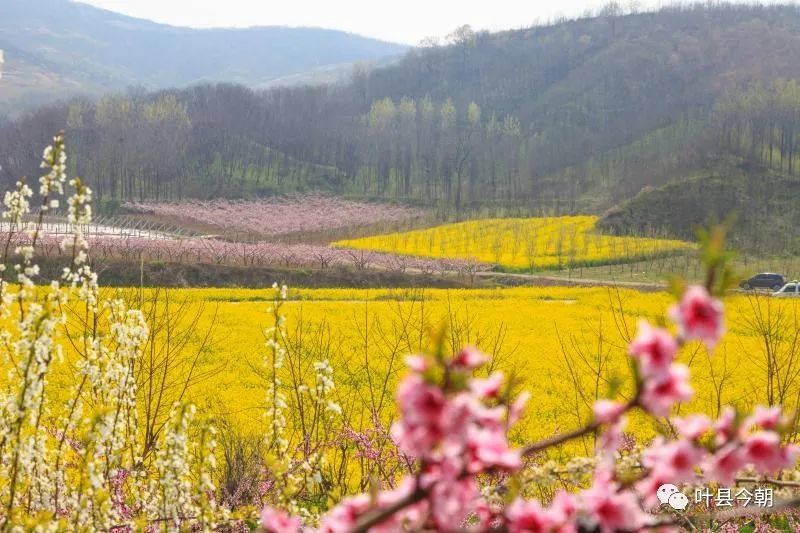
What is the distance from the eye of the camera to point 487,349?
14.9 metres

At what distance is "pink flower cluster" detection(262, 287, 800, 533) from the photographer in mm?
1256

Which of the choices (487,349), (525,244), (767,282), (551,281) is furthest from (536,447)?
(525,244)

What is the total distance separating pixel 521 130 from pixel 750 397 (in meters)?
106

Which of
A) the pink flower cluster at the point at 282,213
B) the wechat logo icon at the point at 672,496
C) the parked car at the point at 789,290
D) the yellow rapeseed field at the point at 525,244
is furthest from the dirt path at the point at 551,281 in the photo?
the pink flower cluster at the point at 282,213

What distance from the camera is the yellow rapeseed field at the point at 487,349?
42.9 ft

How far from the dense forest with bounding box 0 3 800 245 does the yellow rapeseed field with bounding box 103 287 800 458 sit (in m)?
49.8

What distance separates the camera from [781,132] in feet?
270

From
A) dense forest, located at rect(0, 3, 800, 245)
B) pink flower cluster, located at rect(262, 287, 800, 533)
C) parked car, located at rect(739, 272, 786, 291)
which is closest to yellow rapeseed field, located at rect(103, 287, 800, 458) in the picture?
pink flower cluster, located at rect(262, 287, 800, 533)

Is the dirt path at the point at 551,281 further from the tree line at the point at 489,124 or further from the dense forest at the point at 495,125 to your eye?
the tree line at the point at 489,124

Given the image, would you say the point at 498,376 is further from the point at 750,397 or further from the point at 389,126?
the point at 389,126

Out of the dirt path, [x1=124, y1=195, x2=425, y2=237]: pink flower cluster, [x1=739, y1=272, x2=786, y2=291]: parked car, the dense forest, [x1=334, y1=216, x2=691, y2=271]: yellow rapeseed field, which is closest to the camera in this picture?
[x1=739, y1=272, x2=786, y2=291]: parked car

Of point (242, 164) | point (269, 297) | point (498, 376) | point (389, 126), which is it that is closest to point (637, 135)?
point (389, 126)

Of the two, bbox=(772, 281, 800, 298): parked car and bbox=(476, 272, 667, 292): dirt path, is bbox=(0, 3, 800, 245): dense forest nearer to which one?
bbox=(476, 272, 667, 292): dirt path

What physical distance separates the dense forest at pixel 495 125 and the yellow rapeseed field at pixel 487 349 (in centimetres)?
4983
